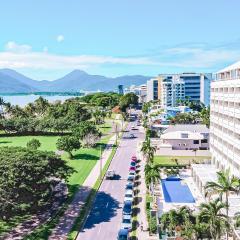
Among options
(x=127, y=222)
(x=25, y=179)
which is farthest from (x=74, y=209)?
(x=25, y=179)

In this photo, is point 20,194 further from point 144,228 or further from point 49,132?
point 49,132

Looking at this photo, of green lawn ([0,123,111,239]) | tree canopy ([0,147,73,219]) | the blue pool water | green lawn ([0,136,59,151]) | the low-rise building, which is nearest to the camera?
tree canopy ([0,147,73,219])

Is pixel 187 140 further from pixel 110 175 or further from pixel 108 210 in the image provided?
pixel 108 210

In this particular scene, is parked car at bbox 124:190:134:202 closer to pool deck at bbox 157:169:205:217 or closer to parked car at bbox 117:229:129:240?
pool deck at bbox 157:169:205:217

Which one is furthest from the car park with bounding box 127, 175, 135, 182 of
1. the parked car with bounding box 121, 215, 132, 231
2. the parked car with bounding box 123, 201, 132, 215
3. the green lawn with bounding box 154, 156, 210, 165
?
the parked car with bounding box 121, 215, 132, 231

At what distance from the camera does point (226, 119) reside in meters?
75.6

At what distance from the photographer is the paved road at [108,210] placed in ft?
183

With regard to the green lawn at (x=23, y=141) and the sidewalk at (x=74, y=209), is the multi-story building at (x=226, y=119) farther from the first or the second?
the green lawn at (x=23, y=141)

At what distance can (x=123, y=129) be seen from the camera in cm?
17588

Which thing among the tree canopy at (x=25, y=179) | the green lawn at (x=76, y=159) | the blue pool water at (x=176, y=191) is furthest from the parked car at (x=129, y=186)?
the tree canopy at (x=25, y=179)

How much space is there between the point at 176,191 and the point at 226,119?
16914 mm

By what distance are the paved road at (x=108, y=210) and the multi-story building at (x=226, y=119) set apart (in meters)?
20.8

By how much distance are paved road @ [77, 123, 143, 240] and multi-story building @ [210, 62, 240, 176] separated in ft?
68.3

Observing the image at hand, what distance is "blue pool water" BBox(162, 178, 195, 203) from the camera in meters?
70.6
